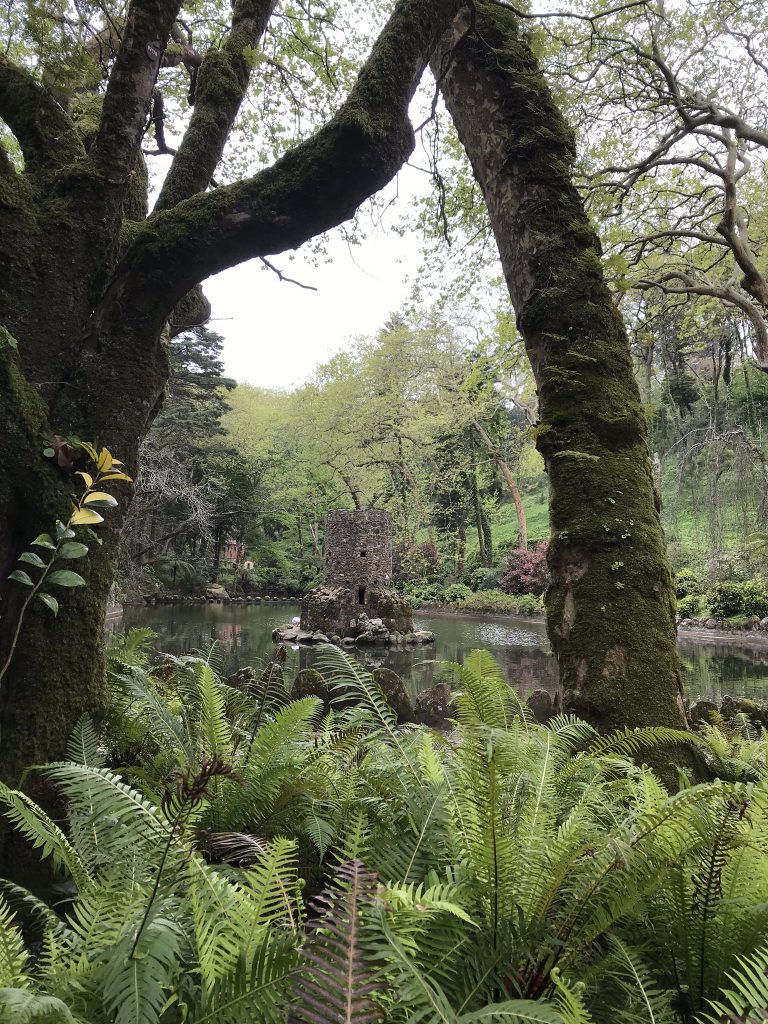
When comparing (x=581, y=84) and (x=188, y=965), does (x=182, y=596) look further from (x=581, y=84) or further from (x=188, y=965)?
(x=188, y=965)

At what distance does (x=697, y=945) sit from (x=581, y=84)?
7.42 m

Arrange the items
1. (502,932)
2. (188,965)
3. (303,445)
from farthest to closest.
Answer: (303,445) < (502,932) < (188,965)

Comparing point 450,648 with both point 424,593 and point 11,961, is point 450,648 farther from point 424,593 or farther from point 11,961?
point 11,961

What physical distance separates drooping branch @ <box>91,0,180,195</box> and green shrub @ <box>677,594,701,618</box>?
18.2 m

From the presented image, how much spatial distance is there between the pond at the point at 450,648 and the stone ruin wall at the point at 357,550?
2781 millimetres

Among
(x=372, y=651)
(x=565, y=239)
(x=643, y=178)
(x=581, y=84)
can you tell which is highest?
(x=581, y=84)

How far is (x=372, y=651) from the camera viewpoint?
54.1 feet

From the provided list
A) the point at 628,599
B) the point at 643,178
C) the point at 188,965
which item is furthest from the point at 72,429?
the point at 643,178

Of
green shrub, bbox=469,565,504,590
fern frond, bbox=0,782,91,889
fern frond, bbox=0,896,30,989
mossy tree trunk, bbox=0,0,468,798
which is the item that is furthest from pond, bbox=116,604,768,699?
fern frond, bbox=0,896,30,989

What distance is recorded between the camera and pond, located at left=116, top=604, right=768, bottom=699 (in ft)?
34.9

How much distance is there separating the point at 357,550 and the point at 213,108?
17.2 meters

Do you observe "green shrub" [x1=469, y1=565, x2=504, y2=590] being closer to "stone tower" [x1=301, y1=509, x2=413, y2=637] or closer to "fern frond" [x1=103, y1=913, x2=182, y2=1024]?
"stone tower" [x1=301, y1=509, x2=413, y2=637]

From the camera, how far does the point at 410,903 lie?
905 mm

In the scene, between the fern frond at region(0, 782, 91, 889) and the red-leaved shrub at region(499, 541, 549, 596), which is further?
the red-leaved shrub at region(499, 541, 549, 596)
